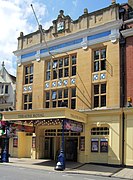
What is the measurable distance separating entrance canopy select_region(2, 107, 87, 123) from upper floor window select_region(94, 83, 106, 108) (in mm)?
1626

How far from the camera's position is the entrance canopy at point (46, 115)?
21.8 meters

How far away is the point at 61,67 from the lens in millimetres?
28750

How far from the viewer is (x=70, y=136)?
2728 centimetres

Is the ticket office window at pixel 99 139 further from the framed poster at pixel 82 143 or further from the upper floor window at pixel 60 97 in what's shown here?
the upper floor window at pixel 60 97

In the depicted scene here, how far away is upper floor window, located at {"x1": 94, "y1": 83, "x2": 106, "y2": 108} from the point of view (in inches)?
1005

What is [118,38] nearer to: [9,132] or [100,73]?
[100,73]


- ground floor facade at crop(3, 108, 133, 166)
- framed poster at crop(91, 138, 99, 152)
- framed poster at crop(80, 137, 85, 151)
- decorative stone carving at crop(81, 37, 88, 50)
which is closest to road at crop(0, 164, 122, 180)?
ground floor facade at crop(3, 108, 133, 166)

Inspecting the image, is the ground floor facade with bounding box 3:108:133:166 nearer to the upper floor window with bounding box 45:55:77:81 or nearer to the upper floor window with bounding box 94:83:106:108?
the upper floor window with bounding box 94:83:106:108

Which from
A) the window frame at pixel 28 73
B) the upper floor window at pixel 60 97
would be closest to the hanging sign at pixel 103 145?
the upper floor window at pixel 60 97

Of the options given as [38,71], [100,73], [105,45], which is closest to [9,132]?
[38,71]

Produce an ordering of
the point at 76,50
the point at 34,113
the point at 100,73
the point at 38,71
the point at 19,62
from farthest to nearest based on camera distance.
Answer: the point at 19,62, the point at 38,71, the point at 76,50, the point at 100,73, the point at 34,113

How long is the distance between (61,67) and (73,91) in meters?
2.84

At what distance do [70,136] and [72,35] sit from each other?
9.23m

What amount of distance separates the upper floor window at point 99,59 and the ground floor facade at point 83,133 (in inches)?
155
